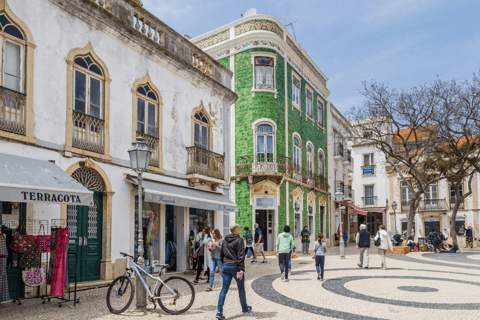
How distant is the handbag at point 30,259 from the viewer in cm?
874

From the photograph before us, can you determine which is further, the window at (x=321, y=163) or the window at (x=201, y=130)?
the window at (x=321, y=163)

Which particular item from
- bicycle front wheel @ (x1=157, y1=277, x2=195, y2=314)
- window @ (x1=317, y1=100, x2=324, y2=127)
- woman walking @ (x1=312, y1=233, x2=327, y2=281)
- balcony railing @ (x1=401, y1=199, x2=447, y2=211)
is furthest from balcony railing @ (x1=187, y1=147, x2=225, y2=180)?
balcony railing @ (x1=401, y1=199, x2=447, y2=211)

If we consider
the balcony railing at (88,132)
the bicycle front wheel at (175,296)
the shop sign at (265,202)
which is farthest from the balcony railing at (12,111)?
the shop sign at (265,202)

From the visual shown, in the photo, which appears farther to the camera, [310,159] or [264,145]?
[310,159]

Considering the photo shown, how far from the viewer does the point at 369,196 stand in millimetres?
49688

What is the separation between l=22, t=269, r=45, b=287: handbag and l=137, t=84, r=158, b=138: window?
5.88 m

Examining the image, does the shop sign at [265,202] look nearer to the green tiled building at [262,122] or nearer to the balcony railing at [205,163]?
the green tiled building at [262,122]

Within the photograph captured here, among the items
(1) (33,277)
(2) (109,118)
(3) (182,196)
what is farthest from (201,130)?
(1) (33,277)

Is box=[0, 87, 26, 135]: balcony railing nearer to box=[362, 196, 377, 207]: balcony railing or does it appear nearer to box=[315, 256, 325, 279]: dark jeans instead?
box=[315, 256, 325, 279]: dark jeans

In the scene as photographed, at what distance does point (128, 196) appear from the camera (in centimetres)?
1273

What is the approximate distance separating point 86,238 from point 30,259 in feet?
8.49

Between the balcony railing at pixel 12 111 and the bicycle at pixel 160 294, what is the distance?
408 cm

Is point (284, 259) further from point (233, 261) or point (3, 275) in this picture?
point (3, 275)

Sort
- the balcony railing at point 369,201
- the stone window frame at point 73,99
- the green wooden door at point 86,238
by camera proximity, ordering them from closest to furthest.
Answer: the stone window frame at point 73,99 → the green wooden door at point 86,238 → the balcony railing at point 369,201
